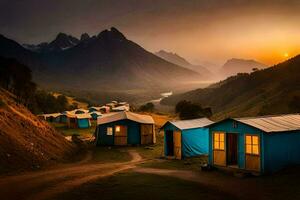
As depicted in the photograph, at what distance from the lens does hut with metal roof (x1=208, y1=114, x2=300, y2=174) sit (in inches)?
969

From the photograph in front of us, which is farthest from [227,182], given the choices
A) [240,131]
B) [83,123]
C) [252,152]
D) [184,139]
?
[83,123]

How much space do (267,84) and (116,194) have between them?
122197mm

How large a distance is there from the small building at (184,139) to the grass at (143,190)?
1419 centimetres

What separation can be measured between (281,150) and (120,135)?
94.2 ft

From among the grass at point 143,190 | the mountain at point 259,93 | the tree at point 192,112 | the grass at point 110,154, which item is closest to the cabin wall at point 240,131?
the grass at point 143,190

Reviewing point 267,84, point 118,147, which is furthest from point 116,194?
point 267,84

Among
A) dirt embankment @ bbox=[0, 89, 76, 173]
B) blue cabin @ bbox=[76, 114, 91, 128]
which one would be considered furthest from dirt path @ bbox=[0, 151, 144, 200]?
blue cabin @ bbox=[76, 114, 91, 128]

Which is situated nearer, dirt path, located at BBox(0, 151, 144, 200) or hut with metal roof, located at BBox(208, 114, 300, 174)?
dirt path, located at BBox(0, 151, 144, 200)

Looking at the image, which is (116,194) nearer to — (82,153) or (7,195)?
(7,195)

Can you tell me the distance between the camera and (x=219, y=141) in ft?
91.3

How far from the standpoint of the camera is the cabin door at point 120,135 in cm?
5100

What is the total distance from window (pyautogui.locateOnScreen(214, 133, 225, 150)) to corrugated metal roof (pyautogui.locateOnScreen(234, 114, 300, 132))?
6.42 ft

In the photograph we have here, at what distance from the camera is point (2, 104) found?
1499 inches

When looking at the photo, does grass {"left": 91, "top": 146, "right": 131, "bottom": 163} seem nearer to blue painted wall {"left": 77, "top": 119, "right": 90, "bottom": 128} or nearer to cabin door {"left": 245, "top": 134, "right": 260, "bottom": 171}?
cabin door {"left": 245, "top": 134, "right": 260, "bottom": 171}
